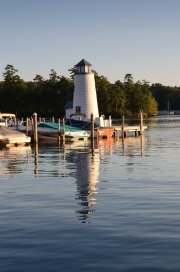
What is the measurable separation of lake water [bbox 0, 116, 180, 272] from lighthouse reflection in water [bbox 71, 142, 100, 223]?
3cm

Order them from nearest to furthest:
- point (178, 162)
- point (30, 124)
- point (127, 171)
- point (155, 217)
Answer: point (155, 217) < point (127, 171) < point (178, 162) < point (30, 124)

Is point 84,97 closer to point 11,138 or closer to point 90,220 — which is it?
point 11,138

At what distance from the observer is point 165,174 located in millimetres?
25578

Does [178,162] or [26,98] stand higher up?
[26,98]

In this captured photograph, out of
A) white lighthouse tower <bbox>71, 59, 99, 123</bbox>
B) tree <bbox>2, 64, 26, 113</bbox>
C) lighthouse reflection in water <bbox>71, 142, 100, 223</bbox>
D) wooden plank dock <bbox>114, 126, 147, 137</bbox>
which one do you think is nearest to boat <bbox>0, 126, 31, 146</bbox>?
lighthouse reflection in water <bbox>71, 142, 100, 223</bbox>

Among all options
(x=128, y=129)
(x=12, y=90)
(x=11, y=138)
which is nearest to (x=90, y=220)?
(x=11, y=138)

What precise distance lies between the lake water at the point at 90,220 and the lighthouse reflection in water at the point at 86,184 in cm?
3

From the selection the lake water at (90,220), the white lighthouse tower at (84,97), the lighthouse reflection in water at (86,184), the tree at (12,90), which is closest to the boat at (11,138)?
the lighthouse reflection in water at (86,184)

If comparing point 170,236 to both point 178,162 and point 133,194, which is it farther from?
point 178,162

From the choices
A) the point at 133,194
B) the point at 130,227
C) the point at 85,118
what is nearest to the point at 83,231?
the point at 130,227

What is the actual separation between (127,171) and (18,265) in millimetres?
16826

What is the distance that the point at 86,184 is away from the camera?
22.5 metres

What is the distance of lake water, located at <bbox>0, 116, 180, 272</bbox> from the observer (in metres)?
11.3

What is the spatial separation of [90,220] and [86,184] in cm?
745
